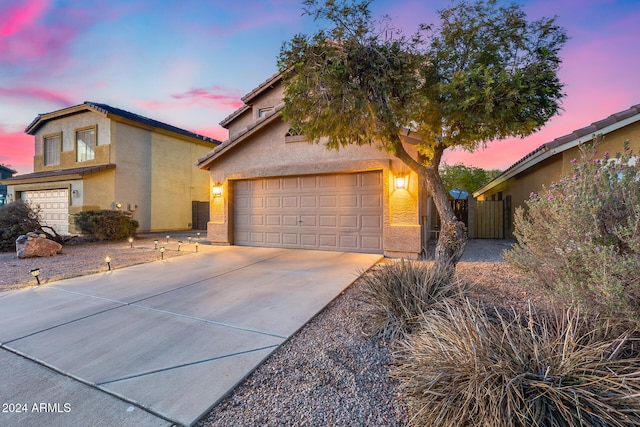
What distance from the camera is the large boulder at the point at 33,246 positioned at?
7.94 metres

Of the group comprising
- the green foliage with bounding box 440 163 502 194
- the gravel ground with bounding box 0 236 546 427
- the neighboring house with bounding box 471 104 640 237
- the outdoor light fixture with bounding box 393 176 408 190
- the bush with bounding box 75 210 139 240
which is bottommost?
the gravel ground with bounding box 0 236 546 427

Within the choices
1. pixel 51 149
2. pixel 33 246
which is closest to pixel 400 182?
pixel 33 246

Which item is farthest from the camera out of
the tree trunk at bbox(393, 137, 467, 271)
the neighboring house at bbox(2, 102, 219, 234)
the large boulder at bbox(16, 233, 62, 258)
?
the neighboring house at bbox(2, 102, 219, 234)

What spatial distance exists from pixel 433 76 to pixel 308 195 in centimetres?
508

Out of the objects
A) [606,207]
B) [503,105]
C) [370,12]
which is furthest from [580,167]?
[370,12]

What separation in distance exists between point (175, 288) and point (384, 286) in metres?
3.71

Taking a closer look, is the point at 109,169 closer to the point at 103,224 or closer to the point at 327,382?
the point at 103,224

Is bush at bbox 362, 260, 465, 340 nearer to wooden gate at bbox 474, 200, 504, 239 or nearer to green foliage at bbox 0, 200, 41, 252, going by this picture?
wooden gate at bbox 474, 200, 504, 239

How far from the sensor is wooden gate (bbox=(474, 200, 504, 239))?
11930mm

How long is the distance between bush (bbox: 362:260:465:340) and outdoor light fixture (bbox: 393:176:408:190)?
4011 mm

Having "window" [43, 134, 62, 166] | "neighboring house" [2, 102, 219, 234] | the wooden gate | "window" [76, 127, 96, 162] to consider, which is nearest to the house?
the wooden gate

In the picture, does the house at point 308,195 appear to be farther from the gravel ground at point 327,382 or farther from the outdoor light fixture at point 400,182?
the gravel ground at point 327,382

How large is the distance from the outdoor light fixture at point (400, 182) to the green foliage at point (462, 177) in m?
21.7

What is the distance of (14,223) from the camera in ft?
31.0
